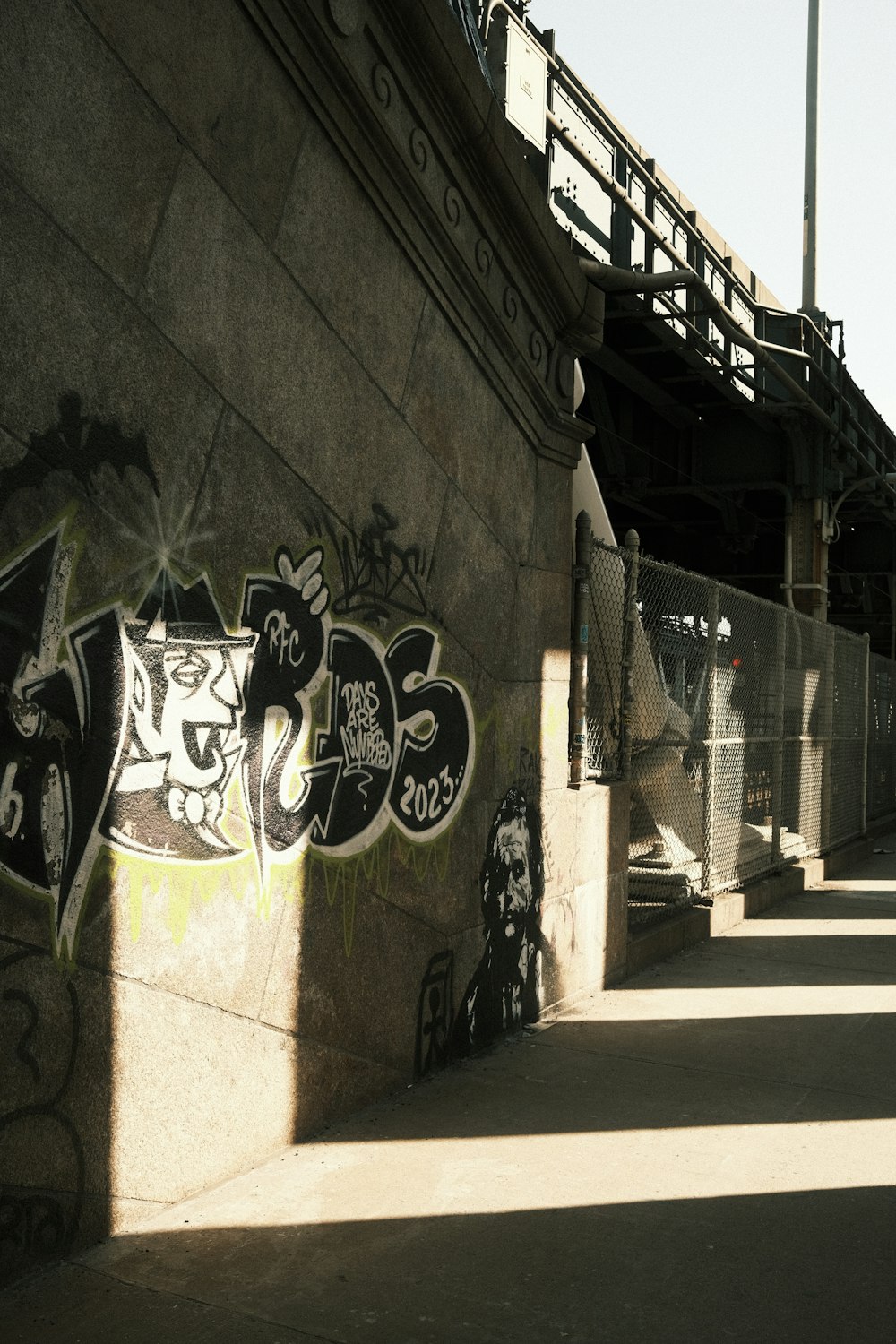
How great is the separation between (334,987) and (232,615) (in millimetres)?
1492

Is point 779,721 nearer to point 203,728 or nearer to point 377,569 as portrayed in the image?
point 377,569

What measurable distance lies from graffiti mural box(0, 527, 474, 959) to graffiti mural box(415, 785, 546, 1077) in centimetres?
58

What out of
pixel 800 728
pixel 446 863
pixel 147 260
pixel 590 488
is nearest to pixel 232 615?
pixel 147 260

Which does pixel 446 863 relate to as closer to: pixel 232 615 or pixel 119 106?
pixel 232 615

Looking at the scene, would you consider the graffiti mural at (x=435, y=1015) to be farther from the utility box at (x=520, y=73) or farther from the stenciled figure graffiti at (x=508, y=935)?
the utility box at (x=520, y=73)

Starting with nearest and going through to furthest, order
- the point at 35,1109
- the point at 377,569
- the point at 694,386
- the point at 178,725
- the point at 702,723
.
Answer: the point at 35,1109 < the point at 178,725 < the point at 377,569 < the point at 702,723 < the point at 694,386

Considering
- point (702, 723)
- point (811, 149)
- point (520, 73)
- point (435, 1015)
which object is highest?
point (811, 149)

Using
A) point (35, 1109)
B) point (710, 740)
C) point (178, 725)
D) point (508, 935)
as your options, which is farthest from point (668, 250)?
point (35, 1109)

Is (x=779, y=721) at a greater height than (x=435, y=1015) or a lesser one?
greater

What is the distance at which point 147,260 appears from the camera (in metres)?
3.65

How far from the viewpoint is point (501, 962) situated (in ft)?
19.2

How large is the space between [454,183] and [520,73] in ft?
17.6

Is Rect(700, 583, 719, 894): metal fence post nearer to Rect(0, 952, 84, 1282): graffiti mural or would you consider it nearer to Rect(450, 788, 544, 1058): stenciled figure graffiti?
Rect(450, 788, 544, 1058): stenciled figure graffiti

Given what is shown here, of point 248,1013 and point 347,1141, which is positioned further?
point 347,1141
